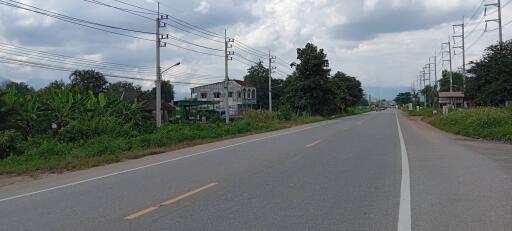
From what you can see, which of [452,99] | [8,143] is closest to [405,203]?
[8,143]

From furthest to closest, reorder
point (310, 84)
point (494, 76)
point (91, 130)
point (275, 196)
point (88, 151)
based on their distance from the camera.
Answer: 1. point (310, 84)
2. point (494, 76)
3. point (91, 130)
4. point (88, 151)
5. point (275, 196)

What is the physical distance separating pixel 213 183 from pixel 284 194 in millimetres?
2039

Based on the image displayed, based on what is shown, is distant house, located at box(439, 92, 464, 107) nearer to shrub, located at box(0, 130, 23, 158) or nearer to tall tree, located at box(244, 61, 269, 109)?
tall tree, located at box(244, 61, 269, 109)

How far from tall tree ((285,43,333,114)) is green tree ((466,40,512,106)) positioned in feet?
91.2

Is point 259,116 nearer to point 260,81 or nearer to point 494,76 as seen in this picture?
point 494,76

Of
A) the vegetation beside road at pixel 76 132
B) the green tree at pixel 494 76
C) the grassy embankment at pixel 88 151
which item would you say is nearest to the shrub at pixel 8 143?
the vegetation beside road at pixel 76 132

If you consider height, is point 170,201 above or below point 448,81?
below

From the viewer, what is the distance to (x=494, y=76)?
41.6 metres

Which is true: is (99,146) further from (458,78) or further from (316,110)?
(458,78)

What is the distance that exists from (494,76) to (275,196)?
3779 cm

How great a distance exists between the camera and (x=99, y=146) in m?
20.0

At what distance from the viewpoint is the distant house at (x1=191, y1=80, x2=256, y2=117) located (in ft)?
334

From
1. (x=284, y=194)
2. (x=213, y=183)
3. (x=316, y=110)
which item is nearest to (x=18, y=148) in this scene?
(x=213, y=183)

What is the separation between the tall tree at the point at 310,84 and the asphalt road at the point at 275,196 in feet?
187
